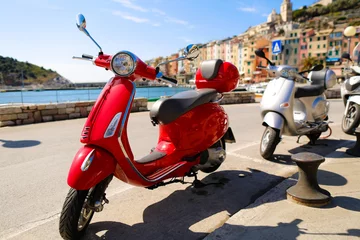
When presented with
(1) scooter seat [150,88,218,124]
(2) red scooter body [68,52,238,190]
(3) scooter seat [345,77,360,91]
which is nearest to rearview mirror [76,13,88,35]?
(2) red scooter body [68,52,238,190]

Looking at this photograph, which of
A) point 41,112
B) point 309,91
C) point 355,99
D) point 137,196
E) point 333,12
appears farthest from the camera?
point 333,12

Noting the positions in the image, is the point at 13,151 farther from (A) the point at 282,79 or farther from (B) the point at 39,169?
(A) the point at 282,79

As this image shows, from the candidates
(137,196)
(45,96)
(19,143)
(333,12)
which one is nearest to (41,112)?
(45,96)

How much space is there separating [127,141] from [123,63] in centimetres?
65

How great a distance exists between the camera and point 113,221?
2.46 m

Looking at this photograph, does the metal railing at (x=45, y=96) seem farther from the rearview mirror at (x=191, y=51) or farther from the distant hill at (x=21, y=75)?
the distant hill at (x=21, y=75)

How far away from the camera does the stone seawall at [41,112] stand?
7.48 m

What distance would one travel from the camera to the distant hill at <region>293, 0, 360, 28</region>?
97562mm

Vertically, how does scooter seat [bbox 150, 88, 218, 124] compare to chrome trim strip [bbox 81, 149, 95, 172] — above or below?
above

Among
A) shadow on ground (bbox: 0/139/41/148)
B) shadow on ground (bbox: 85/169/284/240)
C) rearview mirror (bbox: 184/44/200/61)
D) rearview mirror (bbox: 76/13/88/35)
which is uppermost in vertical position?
rearview mirror (bbox: 76/13/88/35)

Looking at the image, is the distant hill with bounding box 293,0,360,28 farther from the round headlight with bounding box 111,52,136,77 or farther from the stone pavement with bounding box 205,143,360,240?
the round headlight with bounding box 111,52,136,77

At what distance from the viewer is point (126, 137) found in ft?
7.53

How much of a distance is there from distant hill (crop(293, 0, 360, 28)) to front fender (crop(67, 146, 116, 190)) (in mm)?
105399

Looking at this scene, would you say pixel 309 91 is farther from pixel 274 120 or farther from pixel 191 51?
pixel 191 51
